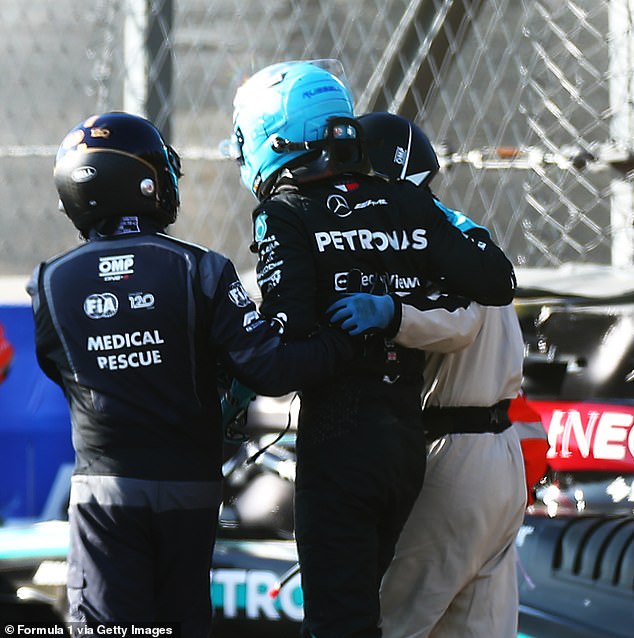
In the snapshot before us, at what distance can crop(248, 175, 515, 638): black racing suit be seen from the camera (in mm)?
2512

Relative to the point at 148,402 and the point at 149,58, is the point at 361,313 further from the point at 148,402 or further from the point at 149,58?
the point at 149,58

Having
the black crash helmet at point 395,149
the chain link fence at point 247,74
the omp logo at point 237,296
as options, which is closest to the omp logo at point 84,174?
the omp logo at point 237,296

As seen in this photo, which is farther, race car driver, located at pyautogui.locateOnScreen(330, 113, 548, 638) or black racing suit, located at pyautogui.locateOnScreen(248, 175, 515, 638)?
race car driver, located at pyautogui.locateOnScreen(330, 113, 548, 638)

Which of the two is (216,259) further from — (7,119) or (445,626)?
(7,119)

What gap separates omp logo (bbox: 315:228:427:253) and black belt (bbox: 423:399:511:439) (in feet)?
1.32

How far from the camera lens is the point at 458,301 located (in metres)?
2.71

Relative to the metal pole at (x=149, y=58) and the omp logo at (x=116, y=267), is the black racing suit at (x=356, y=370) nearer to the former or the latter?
the omp logo at (x=116, y=267)

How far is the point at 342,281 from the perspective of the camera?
2607mm

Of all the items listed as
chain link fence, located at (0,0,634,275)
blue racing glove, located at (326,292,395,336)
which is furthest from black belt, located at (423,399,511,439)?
chain link fence, located at (0,0,634,275)

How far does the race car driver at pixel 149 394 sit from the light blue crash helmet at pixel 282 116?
26 cm

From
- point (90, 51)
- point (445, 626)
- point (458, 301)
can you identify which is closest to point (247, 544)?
point (445, 626)

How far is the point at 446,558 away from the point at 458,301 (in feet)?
1.88

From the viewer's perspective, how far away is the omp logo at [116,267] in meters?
2.61

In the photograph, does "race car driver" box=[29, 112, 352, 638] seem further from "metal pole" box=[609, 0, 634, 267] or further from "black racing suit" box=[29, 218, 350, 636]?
"metal pole" box=[609, 0, 634, 267]
